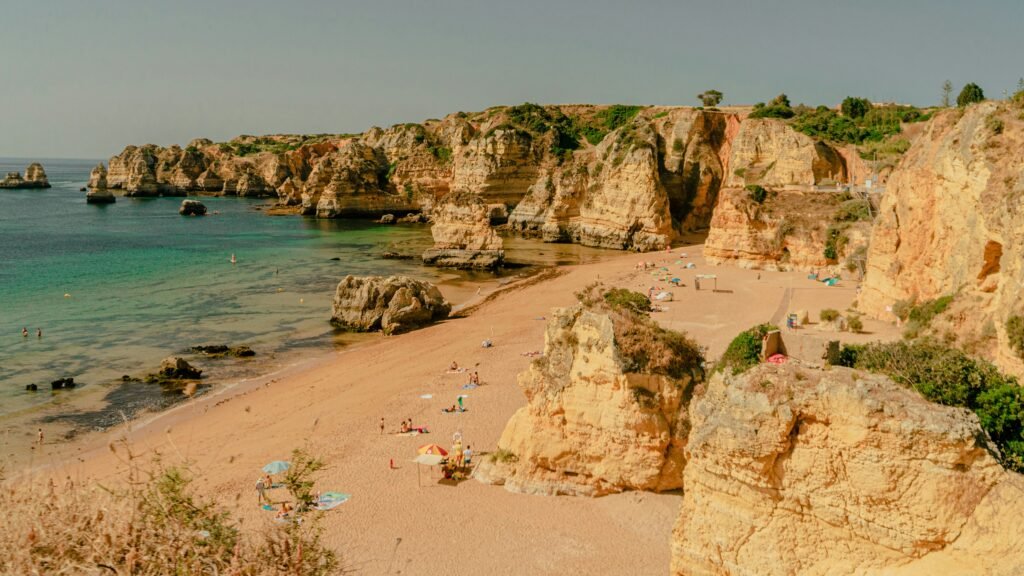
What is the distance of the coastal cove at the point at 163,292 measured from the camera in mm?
26672

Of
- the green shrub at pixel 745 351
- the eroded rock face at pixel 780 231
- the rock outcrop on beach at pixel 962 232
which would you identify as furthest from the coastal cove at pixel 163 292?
the rock outcrop on beach at pixel 962 232

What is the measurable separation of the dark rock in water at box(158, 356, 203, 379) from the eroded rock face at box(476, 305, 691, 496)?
58.6 feet

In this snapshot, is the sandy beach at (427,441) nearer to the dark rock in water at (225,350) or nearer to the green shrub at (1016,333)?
the dark rock in water at (225,350)

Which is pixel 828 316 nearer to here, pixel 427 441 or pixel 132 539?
pixel 427 441

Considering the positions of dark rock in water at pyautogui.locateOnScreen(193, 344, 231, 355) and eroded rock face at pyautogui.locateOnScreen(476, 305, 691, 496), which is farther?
dark rock in water at pyautogui.locateOnScreen(193, 344, 231, 355)

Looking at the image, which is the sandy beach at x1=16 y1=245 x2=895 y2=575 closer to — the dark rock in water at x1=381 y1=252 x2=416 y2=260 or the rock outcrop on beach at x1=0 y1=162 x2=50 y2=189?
the dark rock in water at x1=381 y1=252 x2=416 y2=260

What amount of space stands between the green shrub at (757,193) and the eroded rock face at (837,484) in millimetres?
35710

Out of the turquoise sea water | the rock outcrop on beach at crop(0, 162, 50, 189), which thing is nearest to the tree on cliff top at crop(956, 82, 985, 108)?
the turquoise sea water

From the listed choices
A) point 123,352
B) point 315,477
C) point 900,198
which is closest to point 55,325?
point 123,352

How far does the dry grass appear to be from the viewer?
18.7 feet

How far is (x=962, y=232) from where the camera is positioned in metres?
18.8

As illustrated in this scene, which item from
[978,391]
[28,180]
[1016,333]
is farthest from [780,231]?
[28,180]

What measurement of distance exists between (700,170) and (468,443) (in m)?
52.6

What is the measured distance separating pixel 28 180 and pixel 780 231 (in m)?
149
